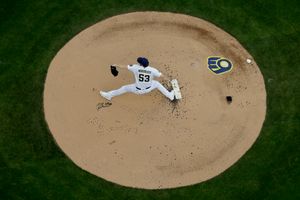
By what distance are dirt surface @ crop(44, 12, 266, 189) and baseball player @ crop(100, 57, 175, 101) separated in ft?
1.43

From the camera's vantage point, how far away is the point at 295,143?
14.4 metres

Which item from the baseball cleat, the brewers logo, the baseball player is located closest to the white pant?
the baseball player

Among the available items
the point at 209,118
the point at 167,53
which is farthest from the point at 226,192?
the point at 167,53

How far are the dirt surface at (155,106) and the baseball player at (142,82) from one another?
437 mm

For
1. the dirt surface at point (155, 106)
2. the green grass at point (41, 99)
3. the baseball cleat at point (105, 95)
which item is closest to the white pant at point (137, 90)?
the baseball cleat at point (105, 95)

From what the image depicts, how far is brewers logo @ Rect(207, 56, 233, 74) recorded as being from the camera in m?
15.6

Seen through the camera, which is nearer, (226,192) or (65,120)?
(226,192)

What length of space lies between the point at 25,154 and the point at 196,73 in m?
6.25

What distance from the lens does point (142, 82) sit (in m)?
13.8

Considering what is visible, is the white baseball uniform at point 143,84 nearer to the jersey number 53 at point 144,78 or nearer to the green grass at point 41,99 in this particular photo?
the jersey number 53 at point 144,78

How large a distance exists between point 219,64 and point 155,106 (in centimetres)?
284

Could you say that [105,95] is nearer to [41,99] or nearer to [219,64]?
[41,99]

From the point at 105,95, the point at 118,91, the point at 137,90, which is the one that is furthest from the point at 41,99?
the point at 137,90

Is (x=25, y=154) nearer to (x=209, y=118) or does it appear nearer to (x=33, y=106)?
(x=33, y=106)
